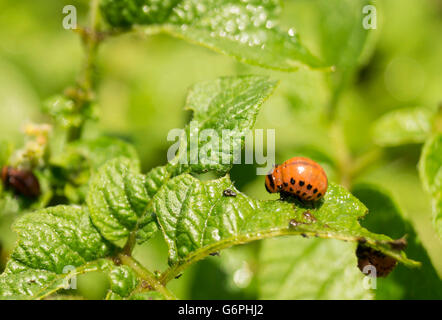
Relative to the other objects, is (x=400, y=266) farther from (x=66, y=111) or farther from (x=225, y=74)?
(x=225, y=74)

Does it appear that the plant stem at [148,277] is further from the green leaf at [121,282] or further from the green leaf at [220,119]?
the green leaf at [220,119]

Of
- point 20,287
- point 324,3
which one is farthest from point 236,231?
point 324,3

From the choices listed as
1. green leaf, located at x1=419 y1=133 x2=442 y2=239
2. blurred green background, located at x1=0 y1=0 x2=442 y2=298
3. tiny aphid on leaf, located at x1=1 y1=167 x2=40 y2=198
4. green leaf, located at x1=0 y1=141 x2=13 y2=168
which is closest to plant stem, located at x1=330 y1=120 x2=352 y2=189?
blurred green background, located at x1=0 y1=0 x2=442 y2=298

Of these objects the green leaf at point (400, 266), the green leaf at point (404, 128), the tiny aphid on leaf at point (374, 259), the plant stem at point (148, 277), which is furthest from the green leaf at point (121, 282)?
the green leaf at point (404, 128)

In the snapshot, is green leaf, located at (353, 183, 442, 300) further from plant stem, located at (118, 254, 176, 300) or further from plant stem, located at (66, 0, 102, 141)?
plant stem, located at (66, 0, 102, 141)

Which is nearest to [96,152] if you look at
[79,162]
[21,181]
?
[79,162]

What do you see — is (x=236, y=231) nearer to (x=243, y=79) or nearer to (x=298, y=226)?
(x=298, y=226)

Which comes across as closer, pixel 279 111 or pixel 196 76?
pixel 279 111
